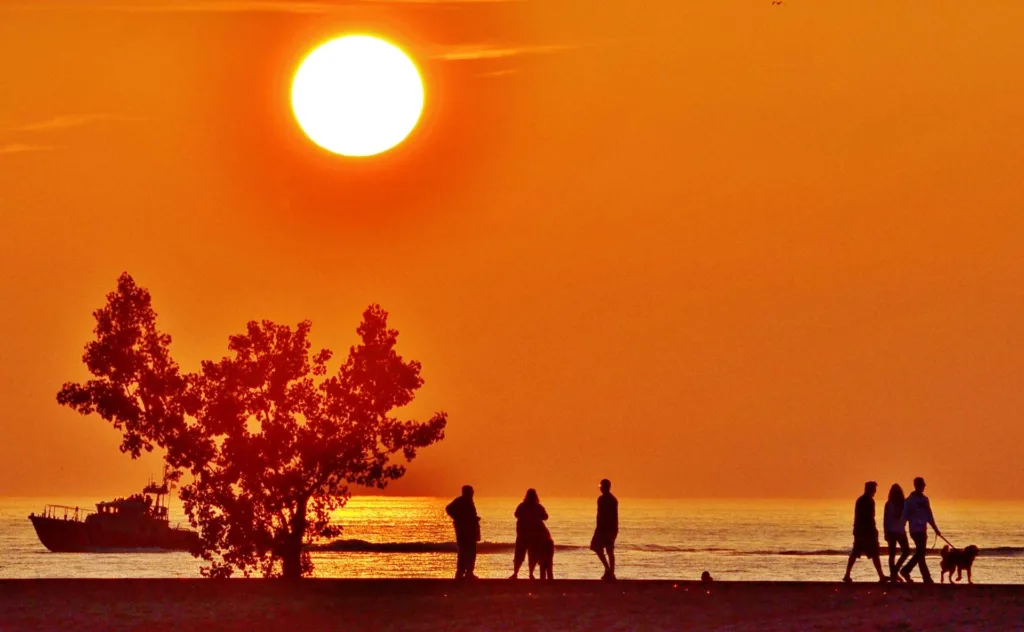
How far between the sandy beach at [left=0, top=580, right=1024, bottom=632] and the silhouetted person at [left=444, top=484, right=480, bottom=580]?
1519 mm

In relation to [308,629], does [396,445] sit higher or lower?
higher

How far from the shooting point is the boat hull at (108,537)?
390ft

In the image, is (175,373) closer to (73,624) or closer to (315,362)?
(315,362)

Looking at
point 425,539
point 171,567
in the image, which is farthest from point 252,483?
point 425,539

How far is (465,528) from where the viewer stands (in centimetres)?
3394

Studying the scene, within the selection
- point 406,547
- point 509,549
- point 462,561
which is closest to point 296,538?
point 462,561

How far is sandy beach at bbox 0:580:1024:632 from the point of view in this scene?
2600 centimetres

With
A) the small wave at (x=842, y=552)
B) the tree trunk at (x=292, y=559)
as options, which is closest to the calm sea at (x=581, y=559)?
the small wave at (x=842, y=552)

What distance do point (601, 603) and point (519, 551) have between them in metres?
6.09

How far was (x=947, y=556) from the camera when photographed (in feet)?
123

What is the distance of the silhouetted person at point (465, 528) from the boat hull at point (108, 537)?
86.4m

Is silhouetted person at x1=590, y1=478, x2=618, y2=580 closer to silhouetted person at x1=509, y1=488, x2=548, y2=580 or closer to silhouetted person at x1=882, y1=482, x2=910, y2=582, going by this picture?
silhouetted person at x1=509, y1=488, x2=548, y2=580

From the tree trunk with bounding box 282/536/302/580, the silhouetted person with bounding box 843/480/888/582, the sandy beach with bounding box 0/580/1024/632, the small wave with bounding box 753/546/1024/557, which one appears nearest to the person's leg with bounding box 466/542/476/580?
the sandy beach with bounding box 0/580/1024/632

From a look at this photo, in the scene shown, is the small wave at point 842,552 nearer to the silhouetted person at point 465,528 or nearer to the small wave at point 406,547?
the small wave at point 406,547
